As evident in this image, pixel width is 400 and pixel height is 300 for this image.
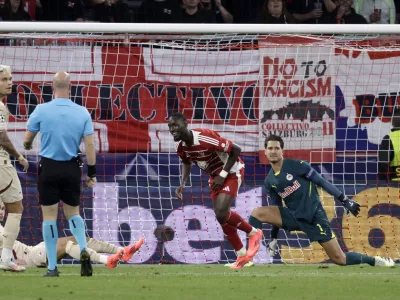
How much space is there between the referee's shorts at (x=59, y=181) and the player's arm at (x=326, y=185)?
122 inches

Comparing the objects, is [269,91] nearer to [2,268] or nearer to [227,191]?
[227,191]

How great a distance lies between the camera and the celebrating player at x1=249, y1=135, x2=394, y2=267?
1280 cm

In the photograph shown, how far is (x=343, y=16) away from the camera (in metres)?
17.3

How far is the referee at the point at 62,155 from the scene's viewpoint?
34.9ft

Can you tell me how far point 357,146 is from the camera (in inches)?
593

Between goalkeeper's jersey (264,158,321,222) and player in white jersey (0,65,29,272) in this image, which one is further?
goalkeeper's jersey (264,158,321,222)

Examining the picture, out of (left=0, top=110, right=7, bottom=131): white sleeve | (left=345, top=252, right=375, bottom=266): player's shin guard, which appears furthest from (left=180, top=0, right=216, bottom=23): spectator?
(left=0, top=110, right=7, bottom=131): white sleeve

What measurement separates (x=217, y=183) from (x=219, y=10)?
519 cm

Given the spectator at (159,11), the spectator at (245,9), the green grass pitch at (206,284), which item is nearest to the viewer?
the green grass pitch at (206,284)

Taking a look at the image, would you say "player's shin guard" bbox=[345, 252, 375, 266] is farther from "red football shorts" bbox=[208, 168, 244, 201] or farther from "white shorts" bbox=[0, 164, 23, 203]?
"white shorts" bbox=[0, 164, 23, 203]

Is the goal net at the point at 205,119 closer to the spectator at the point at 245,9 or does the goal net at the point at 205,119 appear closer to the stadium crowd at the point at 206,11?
the stadium crowd at the point at 206,11

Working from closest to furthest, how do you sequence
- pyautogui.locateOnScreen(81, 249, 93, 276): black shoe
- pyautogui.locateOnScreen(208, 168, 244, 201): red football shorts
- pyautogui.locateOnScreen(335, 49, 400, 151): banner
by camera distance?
pyautogui.locateOnScreen(81, 249, 93, 276): black shoe
pyautogui.locateOnScreen(208, 168, 244, 201): red football shorts
pyautogui.locateOnScreen(335, 49, 400, 151): banner

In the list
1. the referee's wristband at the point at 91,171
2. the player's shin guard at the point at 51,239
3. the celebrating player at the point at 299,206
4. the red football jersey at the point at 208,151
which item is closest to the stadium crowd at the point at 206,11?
the red football jersey at the point at 208,151

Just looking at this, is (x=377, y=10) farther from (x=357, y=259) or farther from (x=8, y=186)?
(x=8, y=186)
